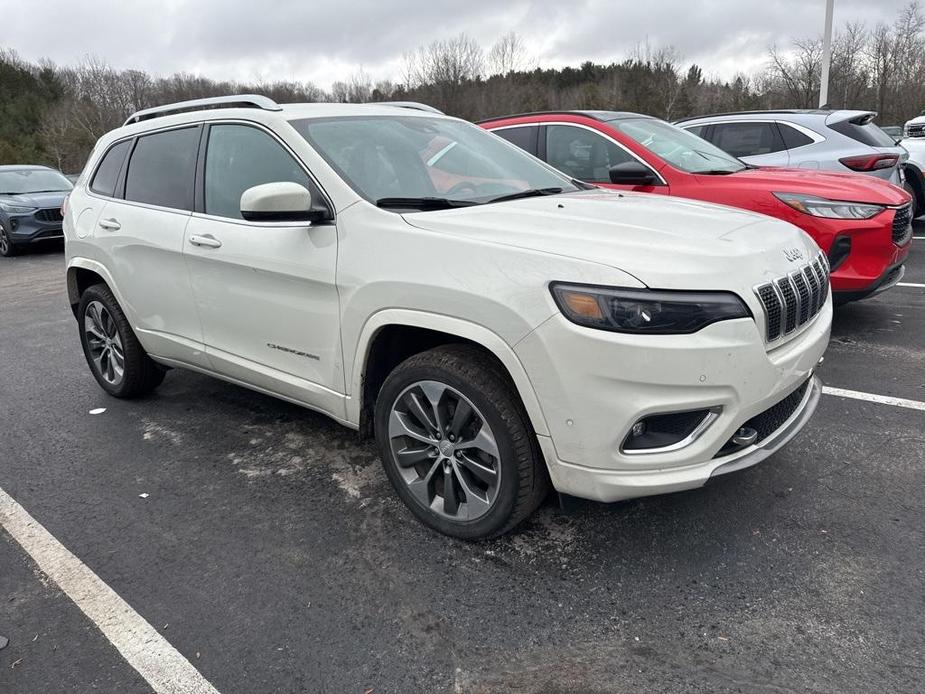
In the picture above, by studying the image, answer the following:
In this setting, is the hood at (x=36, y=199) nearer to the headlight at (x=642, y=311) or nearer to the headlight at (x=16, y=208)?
the headlight at (x=16, y=208)

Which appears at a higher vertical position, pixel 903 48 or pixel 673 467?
pixel 903 48

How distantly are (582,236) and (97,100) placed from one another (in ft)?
174

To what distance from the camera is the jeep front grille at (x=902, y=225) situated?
500 cm

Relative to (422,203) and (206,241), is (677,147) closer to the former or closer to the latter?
(422,203)

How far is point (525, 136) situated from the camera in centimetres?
623

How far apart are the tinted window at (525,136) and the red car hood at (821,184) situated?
1.50 metres

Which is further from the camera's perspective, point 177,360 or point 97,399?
point 97,399

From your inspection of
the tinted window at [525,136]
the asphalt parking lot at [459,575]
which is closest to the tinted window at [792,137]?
the tinted window at [525,136]

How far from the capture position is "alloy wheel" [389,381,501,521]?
2629 mm

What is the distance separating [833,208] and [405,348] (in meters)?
3.60

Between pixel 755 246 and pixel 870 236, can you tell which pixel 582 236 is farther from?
pixel 870 236

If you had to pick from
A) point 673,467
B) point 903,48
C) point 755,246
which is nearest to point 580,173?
point 755,246

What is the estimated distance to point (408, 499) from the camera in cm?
295

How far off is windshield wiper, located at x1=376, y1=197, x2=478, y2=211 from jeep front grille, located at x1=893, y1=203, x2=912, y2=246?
3580mm
